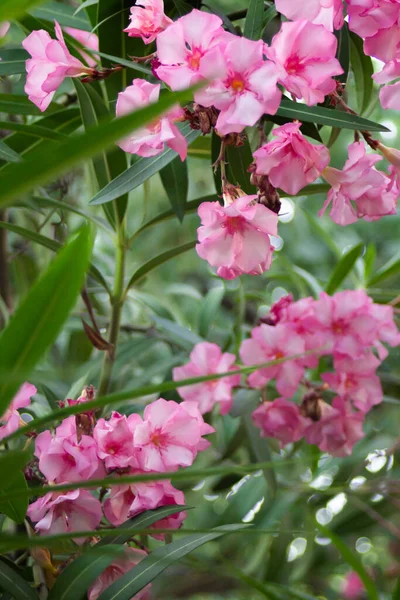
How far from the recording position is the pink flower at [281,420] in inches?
37.4

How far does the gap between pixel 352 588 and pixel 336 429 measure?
103 cm

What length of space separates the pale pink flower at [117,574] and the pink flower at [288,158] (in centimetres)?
36

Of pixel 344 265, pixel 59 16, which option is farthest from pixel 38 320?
pixel 344 265

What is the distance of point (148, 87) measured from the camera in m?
0.59

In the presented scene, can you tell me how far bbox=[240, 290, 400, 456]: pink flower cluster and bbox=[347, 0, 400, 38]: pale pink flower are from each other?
0.42 m

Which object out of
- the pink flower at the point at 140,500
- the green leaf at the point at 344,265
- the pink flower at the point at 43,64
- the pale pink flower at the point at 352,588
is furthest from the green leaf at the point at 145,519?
the pale pink flower at the point at 352,588

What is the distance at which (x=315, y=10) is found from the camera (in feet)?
1.96

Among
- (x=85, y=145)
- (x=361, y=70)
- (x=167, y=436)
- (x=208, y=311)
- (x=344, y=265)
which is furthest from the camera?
(x=208, y=311)

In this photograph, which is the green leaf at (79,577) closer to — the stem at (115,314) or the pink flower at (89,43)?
the stem at (115,314)

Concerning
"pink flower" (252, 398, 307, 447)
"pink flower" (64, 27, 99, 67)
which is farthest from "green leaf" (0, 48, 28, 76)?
"pink flower" (252, 398, 307, 447)

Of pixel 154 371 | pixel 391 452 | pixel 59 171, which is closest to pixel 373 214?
pixel 59 171

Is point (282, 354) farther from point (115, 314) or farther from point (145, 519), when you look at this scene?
point (145, 519)

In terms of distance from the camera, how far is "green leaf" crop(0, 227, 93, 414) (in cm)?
39

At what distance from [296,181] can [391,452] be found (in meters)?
0.81
